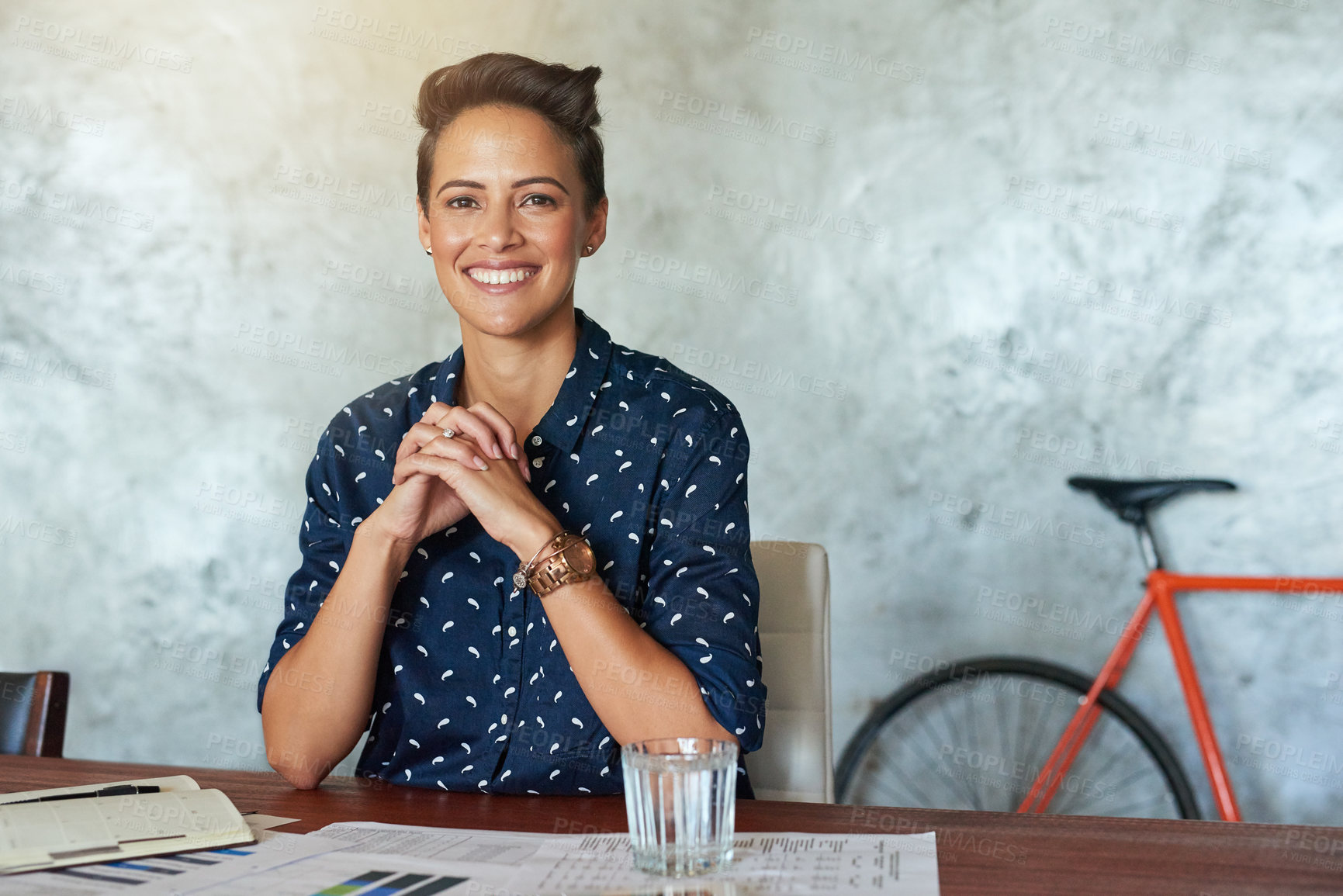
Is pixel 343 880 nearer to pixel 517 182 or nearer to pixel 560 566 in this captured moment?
pixel 560 566

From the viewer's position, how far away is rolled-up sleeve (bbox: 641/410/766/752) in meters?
1.07

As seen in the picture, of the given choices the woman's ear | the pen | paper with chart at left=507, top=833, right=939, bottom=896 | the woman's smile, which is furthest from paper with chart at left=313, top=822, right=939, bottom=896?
the woman's ear

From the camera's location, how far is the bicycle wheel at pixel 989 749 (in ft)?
7.59

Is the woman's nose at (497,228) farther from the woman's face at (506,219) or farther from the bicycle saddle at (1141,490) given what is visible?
the bicycle saddle at (1141,490)

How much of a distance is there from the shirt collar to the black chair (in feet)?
1.80

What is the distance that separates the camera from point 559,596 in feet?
3.52

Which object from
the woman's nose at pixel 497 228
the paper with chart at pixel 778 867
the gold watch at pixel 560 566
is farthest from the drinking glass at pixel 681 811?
the woman's nose at pixel 497 228

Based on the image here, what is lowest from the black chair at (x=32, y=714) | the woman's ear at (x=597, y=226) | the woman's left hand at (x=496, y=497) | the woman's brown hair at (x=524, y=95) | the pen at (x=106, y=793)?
the pen at (x=106, y=793)

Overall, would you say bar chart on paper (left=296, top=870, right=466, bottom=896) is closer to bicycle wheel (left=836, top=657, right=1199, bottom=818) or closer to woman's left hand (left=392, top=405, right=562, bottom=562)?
woman's left hand (left=392, top=405, right=562, bottom=562)

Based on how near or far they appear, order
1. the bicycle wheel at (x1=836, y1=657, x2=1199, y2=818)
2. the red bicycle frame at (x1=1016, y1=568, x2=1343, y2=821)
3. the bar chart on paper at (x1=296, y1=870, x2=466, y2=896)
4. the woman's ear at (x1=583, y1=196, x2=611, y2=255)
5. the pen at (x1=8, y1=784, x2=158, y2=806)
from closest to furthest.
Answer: the bar chart on paper at (x1=296, y1=870, x2=466, y2=896) < the pen at (x1=8, y1=784, x2=158, y2=806) < the woman's ear at (x1=583, y1=196, x2=611, y2=255) < the red bicycle frame at (x1=1016, y1=568, x2=1343, y2=821) < the bicycle wheel at (x1=836, y1=657, x2=1199, y2=818)

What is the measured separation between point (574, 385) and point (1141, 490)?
56.3 inches

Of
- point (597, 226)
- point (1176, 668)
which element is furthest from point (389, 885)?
point (1176, 668)

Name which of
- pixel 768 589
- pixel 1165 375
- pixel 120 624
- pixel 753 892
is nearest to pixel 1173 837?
pixel 753 892

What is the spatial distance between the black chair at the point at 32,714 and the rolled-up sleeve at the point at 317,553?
0.25 meters
